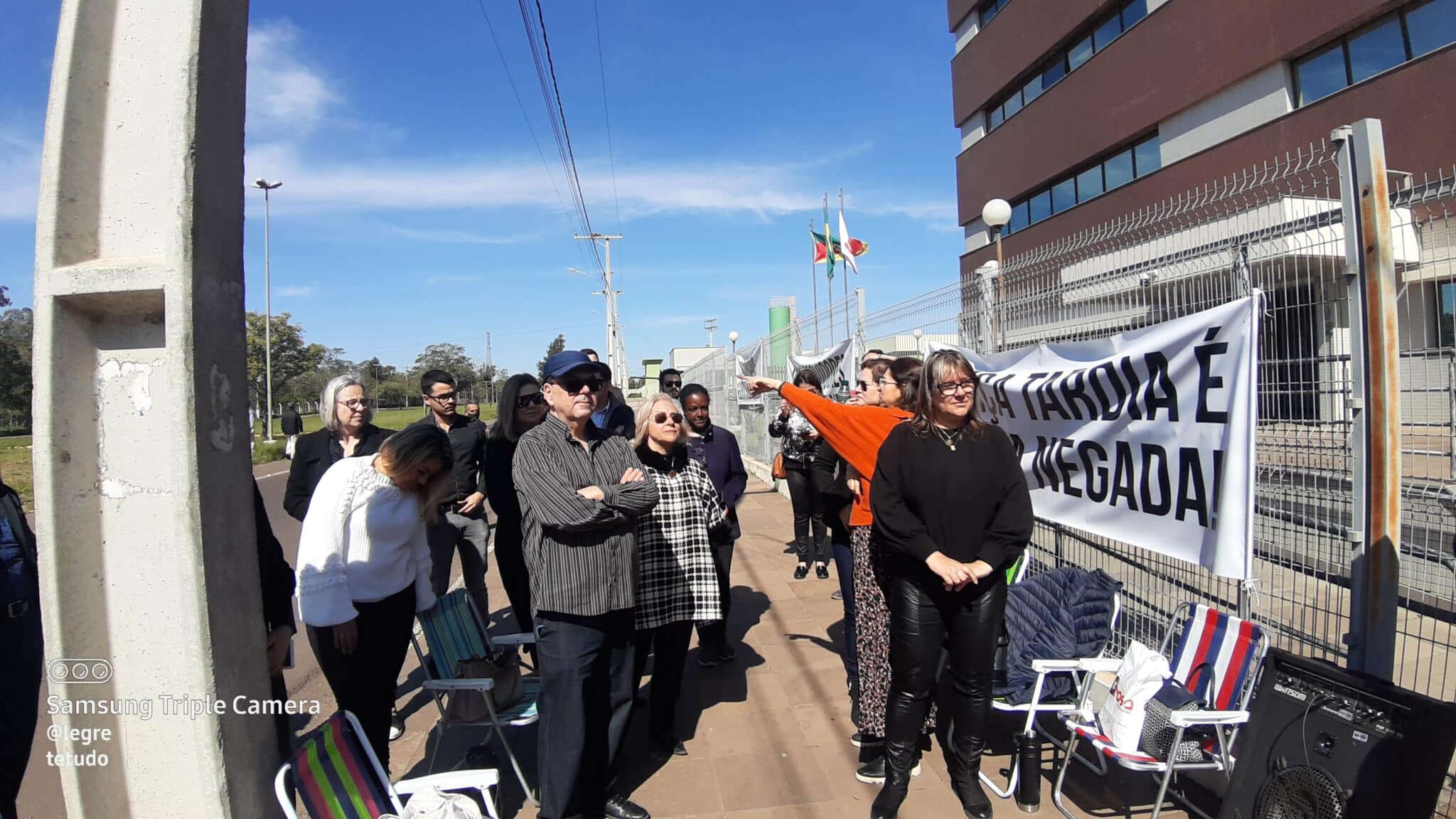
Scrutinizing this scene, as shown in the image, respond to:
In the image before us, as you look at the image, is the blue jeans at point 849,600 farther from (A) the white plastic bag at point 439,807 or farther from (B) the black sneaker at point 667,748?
(A) the white plastic bag at point 439,807

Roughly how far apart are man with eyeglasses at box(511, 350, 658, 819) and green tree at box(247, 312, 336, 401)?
42167mm

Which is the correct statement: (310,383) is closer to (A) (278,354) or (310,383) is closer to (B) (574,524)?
(A) (278,354)

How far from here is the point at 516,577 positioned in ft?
14.7

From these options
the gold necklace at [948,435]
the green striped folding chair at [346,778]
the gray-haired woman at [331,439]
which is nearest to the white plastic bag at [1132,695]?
the gold necklace at [948,435]

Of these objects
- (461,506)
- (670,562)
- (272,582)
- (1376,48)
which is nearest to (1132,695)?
(670,562)

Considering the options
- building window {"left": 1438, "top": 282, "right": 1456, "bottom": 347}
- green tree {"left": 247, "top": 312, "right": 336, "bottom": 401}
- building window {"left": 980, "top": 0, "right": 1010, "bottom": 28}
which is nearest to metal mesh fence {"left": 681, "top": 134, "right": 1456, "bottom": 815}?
building window {"left": 1438, "top": 282, "right": 1456, "bottom": 347}

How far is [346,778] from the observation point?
2287 mm

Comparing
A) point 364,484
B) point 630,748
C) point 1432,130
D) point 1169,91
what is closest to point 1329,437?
point 630,748

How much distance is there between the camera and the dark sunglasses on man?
2.92 metres

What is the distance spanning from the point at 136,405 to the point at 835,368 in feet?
22.4

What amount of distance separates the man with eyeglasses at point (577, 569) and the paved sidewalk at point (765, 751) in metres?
0.42

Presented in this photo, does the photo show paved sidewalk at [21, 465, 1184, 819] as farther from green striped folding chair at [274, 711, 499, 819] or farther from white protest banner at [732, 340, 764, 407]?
white protest banner at [732, 340, 764, 407]

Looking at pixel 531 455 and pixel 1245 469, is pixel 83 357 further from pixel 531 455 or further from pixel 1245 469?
pixel 1245 469

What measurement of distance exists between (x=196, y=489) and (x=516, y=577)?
296cm
